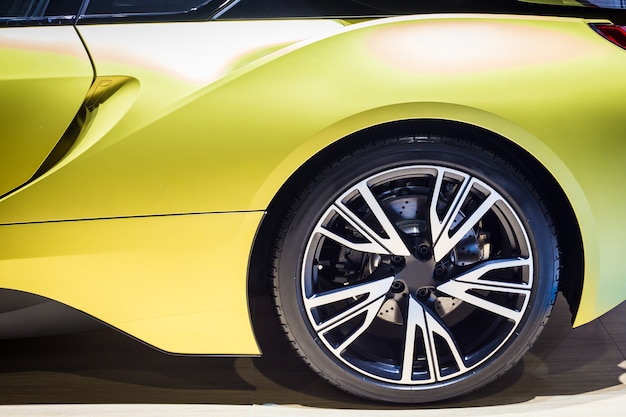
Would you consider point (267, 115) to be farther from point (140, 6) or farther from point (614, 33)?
point (614, 33)

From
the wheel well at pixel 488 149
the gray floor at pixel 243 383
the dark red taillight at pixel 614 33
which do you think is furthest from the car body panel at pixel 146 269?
the dark red taillight at pixel 614 33

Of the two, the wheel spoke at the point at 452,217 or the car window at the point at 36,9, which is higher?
the car window at the point at 36,9

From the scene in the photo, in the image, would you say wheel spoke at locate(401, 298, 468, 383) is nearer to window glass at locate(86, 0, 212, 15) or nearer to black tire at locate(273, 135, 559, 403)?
black tire at locate(273, 135, 559, 403)

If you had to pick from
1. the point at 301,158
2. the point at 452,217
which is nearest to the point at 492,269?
the point at 452,217

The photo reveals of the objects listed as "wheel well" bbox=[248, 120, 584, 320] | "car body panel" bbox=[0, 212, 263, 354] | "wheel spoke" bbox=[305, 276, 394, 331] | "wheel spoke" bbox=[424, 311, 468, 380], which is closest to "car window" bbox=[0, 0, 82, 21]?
"car body panel" bbox=[0, 212, 263, 354]

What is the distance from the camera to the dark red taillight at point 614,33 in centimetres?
179

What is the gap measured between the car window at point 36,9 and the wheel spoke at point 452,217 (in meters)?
0.88

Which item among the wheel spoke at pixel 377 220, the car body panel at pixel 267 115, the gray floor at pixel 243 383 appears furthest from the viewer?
the gray floor at pixel 243 383

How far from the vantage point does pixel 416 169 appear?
1.84 metres

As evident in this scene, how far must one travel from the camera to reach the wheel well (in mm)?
1828

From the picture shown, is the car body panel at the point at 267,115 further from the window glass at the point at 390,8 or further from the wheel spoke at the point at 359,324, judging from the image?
the wheel spoke at the point at 359,324

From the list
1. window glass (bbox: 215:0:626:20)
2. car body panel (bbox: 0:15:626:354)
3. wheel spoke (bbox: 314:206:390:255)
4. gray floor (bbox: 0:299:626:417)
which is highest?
window glass (bbox: 215:0:626:20)

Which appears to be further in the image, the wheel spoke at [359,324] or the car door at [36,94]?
the wheel spoke at [359,324]

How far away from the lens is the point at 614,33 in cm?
179
